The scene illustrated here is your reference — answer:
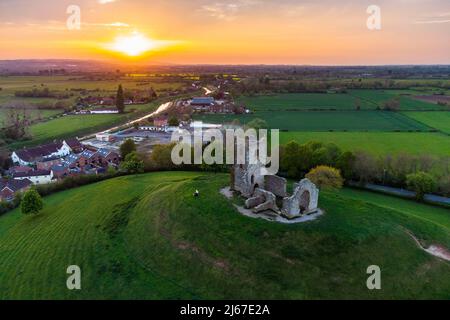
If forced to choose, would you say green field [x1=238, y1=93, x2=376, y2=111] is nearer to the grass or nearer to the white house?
the grass

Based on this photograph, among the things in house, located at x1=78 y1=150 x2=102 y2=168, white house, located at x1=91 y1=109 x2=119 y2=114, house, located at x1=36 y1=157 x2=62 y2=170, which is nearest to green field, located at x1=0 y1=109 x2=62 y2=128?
white house, located at x1=91 y1=109 x2=119 y2=114

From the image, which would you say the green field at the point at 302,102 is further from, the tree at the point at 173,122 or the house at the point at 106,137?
the house at the point at 106,137

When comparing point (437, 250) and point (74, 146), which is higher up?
point (74, 146)

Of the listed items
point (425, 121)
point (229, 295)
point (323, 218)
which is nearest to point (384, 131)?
point (425, 121)

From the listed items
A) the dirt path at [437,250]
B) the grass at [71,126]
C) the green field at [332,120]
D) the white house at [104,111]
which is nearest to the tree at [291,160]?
the dirt path at [437,250]

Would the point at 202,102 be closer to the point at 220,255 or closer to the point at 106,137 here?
the point at 106,137

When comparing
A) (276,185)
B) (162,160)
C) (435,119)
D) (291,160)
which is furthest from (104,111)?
(435,119)
